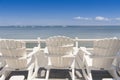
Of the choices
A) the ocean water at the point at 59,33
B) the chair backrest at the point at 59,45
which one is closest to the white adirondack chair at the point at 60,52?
the chair backrest at the point at 59,45

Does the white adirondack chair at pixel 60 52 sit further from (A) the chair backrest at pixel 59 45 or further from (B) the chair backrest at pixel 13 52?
(B) the chair backrest at pixel 13 52

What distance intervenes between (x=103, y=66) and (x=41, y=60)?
1.83 m

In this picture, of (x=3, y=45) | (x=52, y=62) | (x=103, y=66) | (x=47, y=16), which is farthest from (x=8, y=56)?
(x=47, y=16)

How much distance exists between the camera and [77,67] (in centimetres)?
525

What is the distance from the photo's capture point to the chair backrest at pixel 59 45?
4422 millimetres

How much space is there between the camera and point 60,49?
4.48 metres

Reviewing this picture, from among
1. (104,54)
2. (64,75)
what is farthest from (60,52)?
(104,54)

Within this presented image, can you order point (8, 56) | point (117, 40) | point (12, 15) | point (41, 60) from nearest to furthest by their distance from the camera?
1. point (117, 40)
2. point (8, 56)
3. point (41, 60)
4. point (12, 15)

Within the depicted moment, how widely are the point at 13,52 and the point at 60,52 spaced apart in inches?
40.8

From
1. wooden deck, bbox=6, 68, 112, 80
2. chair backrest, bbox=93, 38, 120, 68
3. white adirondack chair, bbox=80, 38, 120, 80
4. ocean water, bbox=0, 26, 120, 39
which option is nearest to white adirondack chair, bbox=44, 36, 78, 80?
wooden deck, bbox=6, 68, 112, 80

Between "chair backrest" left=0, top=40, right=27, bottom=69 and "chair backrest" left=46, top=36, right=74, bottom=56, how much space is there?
0.61m

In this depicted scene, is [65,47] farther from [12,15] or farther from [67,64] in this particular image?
[12,15]

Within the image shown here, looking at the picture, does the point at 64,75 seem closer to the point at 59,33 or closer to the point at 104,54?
the point at 104,54

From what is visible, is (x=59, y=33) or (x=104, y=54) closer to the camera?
(x=104, y=54)
